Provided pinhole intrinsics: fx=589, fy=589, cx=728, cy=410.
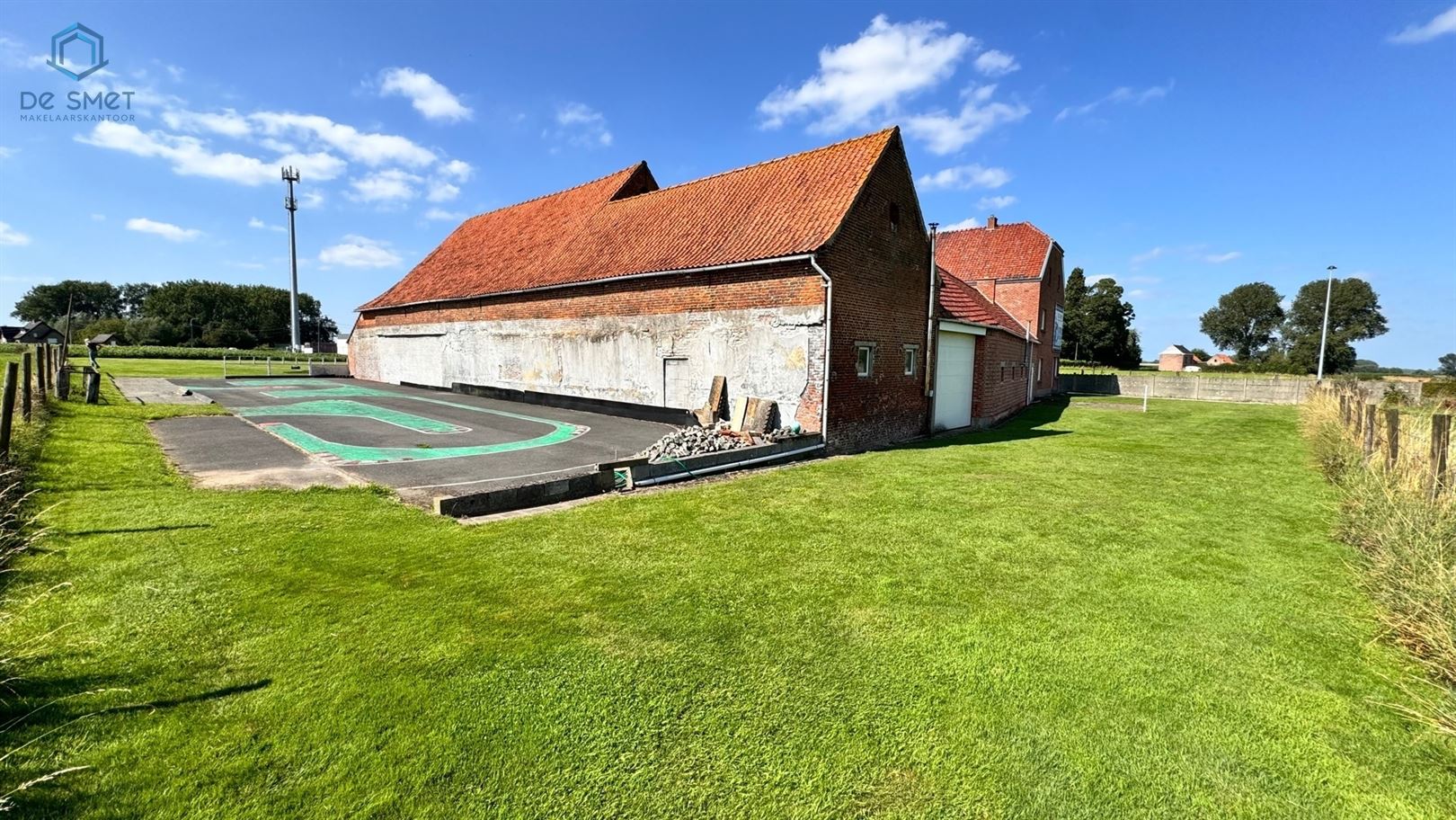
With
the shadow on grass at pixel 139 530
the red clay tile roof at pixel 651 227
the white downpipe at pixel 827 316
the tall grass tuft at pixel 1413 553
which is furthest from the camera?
the red clay tile roof at pixel 651 227

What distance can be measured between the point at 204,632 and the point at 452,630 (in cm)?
154

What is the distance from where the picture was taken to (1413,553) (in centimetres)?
459

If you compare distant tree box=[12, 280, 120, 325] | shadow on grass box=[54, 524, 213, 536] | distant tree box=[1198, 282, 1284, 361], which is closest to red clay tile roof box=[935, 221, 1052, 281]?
shadow on grass box=[54, 524, 213, 536]

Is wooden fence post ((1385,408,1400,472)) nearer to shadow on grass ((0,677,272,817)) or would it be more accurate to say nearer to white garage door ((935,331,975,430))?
white garage door ((935,331,975,430))

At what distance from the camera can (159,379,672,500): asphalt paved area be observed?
354 inches

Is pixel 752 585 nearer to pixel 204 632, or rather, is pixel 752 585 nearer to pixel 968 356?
pixel 204 632

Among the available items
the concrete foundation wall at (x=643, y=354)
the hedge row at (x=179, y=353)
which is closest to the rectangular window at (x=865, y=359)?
the concrete foundation wall at (x=643, y=354)

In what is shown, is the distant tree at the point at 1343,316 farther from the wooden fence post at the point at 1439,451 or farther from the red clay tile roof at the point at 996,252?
the wooden fence post at the point at 1439,451

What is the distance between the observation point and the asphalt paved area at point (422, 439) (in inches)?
354

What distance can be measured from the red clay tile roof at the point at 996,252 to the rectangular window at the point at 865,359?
704 inches

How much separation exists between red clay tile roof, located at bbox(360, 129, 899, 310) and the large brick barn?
0.22ft

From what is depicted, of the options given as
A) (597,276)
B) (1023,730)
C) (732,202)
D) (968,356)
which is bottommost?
(1023,730)

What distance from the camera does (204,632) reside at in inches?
150

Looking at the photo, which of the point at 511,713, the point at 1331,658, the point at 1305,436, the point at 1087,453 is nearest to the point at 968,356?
the point at 1087,453
